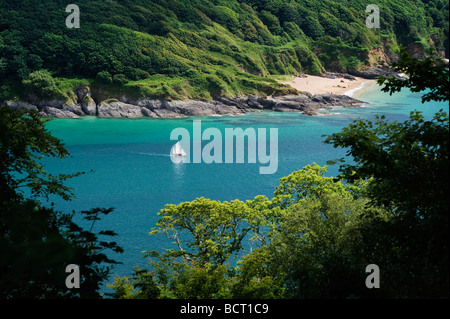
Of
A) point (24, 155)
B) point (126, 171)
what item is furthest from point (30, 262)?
point (126, 171)

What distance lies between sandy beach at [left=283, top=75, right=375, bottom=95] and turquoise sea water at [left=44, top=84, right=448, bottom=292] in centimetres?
1933

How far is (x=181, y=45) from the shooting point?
10594cm

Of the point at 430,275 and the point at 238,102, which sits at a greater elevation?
the point at 238,102

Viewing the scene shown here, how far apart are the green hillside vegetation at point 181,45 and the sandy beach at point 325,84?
5508mm

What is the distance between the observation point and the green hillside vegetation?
88938 millimetres

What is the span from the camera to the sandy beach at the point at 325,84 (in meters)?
107

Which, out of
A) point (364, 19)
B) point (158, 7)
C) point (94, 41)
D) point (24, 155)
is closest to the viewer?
point (24, 155)

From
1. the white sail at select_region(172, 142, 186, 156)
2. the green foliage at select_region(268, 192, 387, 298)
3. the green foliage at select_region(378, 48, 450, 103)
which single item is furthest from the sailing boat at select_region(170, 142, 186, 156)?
the green foliage at select_region(378, 48, 450, 103)

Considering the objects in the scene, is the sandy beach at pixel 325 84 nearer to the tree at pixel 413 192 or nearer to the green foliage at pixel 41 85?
the green foliage at pixel 41 85

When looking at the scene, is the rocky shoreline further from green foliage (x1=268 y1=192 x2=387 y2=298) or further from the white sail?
green foliage (x1=268 y1=192 x2=387 y2=298)

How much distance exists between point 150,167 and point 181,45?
202 ft
